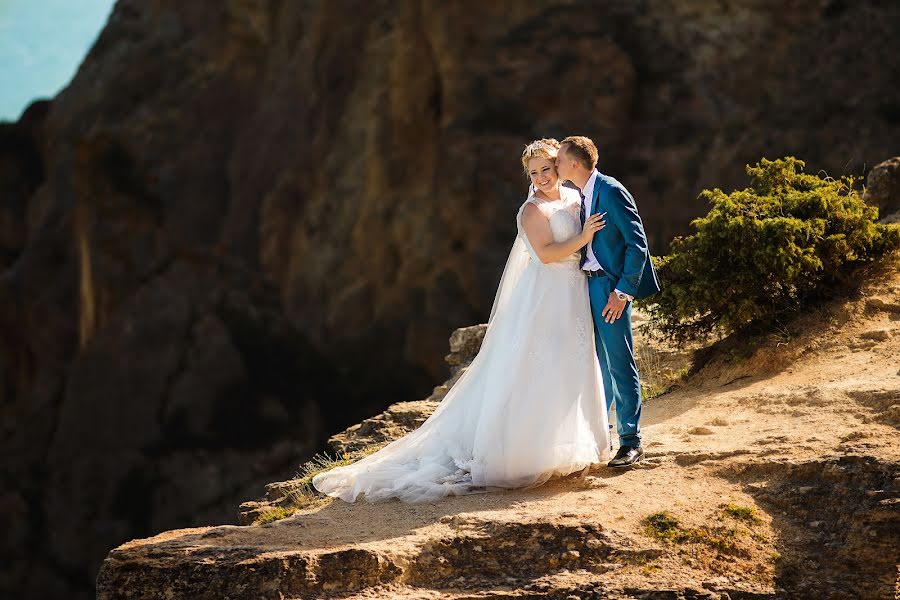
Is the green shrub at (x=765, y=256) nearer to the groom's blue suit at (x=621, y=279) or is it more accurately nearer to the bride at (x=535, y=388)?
the groom's blue suit at (x=621, y=279)

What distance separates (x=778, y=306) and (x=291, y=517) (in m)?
4.65

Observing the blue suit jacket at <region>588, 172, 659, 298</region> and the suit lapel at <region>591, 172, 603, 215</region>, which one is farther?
the suit lapel at <region>591, 172, 603, 215</region>

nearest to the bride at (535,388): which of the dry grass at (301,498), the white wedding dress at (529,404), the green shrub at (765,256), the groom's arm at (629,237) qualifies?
the white wedding dress at (529,404)

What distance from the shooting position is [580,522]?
19.7ft

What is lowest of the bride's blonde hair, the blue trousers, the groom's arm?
the blue trousers

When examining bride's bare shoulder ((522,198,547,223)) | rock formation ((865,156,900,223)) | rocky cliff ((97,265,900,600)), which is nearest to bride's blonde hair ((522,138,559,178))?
bride's bare shoulder ((522,198,547,223))

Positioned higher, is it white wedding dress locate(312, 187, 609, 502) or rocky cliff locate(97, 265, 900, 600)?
white wedding dress locate(312, 187, 609, 502)

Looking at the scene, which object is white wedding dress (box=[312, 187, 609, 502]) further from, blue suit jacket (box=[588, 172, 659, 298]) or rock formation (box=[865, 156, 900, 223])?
rock formation (box=[865, 156, 900, 223])

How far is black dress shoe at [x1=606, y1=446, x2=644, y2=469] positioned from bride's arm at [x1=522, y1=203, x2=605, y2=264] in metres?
1.29

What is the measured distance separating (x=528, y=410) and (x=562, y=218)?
126 centimetres

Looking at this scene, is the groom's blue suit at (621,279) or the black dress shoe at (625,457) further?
the black dress shoe at (625,457)

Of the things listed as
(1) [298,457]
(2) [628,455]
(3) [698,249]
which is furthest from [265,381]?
(2) [628,455]

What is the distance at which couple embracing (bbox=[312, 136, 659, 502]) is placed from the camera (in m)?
6.77

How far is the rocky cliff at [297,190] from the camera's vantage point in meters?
22.3
